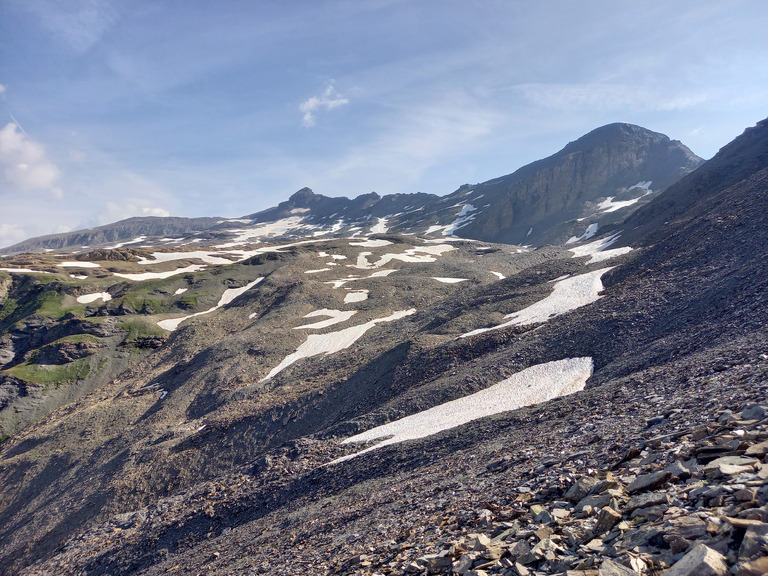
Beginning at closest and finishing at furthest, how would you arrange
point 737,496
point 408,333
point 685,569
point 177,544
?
point 685,569 → point 737,496 → point 177,544 → point 408,333

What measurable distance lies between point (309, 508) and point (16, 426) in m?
52.7

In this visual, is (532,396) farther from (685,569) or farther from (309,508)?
(685,569)

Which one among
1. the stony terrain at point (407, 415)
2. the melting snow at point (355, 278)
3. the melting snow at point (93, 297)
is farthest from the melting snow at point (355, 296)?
the melting snow at point (93, 297)

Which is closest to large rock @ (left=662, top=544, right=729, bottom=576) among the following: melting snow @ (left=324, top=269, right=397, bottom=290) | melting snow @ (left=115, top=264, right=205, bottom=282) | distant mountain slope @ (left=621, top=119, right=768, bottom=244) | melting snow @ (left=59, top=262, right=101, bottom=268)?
distant mountain slope @ (left=621, top=119, right=768, bottom=244)

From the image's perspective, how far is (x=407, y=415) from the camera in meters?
29.1

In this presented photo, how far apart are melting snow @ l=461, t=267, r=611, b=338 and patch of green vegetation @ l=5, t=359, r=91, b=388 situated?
53.6 m

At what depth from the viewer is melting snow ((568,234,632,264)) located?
5600 centimetres

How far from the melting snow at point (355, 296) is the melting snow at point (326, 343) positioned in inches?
407

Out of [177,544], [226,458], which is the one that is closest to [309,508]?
[177,544]

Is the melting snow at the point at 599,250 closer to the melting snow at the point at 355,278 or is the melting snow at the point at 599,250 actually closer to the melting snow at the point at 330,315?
the melting snow at the point at 330,315

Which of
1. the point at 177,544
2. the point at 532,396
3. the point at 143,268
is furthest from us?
the point at 143,268

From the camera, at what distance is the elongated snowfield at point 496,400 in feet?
82.3

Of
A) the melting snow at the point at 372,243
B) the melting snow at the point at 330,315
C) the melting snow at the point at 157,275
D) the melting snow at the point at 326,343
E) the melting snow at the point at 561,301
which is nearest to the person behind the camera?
the melting snow at the point at 561,301

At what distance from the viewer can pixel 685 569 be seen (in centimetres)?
529
